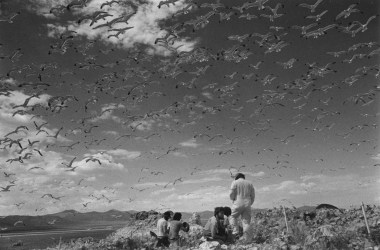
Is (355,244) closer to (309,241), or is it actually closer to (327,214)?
(309,241)

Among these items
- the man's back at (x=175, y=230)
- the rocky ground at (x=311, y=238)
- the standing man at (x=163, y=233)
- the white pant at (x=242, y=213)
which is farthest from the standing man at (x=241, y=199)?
the standing man at (x=163, y=233)

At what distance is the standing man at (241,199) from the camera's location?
12.2 metres

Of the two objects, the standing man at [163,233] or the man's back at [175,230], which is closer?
the standing man at [163,233]

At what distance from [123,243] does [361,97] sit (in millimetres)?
13147

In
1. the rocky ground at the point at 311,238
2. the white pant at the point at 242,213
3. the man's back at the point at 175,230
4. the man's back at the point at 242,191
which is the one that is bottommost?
the rocky ground at the point at 311,238

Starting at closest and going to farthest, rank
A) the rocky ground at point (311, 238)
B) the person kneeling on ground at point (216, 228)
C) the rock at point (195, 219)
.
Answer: the rocky ground at point (311, 238) → the person kneeling on ground at point (216, 228) → the rock at point (195, 219)

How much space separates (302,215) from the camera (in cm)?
1602

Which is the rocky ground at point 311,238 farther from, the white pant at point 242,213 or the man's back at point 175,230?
the man's back at point 175,230

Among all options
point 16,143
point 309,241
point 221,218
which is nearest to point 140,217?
point 16,143

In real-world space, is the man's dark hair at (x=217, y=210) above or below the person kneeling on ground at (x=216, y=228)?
above

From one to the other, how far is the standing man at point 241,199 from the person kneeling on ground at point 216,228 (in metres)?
0.48

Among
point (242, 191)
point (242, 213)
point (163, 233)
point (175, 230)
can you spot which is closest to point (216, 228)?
point (242, 213)

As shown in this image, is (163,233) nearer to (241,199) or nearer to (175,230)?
(175,230)

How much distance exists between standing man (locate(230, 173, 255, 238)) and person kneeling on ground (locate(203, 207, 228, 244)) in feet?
1.59
